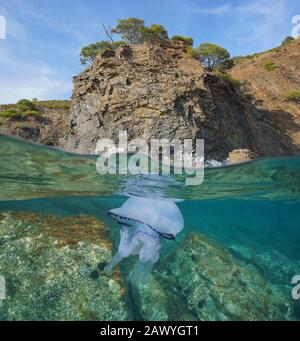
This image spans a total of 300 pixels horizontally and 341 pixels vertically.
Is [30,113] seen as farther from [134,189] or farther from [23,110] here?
[134,189]

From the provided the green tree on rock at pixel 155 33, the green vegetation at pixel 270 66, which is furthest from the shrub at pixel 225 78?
the green vegetation at pixel 270 66

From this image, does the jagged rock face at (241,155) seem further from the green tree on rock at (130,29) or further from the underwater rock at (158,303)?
the green tree on rock at (130,29)

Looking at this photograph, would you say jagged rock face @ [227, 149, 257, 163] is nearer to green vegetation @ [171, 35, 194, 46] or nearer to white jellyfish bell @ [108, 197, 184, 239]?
white jellyfish bell @ [108, 197, 184, 239]

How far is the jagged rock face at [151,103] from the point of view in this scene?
2394cm

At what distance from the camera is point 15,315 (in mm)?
12148

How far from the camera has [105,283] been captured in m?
13.0

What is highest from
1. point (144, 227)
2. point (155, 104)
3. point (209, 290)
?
point (155, 104)

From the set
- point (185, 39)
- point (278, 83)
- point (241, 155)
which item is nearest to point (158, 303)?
point (241, 155)

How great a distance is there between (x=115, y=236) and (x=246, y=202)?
32.8 ft

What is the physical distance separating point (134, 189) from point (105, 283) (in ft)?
16.3

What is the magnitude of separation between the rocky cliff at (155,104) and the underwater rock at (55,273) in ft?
33.7

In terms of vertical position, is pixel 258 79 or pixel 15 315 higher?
pixel 258 79

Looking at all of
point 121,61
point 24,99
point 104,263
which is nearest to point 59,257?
point 104,263
